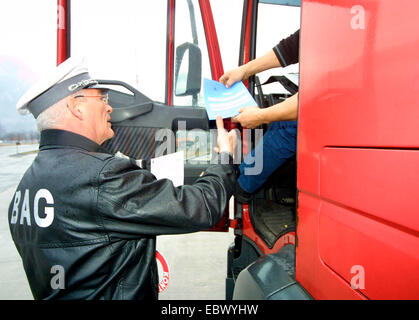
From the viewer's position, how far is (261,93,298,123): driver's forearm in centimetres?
95

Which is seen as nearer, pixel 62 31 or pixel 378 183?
pixel 378 183

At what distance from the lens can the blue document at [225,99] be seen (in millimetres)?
1154

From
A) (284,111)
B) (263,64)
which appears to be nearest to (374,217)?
(284,111)

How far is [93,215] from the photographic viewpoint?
88cm

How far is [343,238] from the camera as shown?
64cm

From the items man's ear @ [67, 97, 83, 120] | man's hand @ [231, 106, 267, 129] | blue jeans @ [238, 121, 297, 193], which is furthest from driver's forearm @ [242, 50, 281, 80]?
man's ear @ [67, 97, 83, 120]

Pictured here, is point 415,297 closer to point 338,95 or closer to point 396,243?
point 396,243

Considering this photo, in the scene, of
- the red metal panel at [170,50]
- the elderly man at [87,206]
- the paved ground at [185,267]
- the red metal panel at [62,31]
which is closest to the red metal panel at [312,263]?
the elderly man at [87,206]

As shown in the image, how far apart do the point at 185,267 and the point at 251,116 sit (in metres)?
2.24

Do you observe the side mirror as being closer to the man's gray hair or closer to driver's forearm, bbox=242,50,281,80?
driver's forearm, bbox=242,50,281,80

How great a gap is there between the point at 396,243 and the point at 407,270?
0.15ft

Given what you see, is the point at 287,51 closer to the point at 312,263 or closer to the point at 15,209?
the point at 312,263
